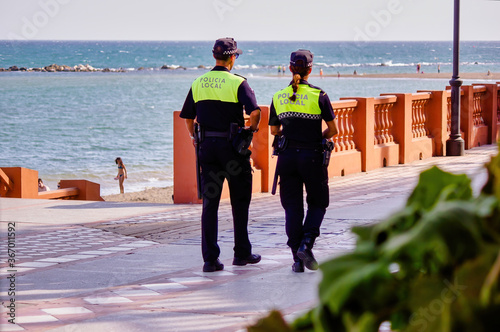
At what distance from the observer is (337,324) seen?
3.88ft

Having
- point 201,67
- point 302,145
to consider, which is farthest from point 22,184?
point 201,67

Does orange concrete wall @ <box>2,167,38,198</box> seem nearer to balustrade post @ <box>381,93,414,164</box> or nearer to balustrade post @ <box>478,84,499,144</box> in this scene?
balustrade post @ <box>381,93,414,164</box>

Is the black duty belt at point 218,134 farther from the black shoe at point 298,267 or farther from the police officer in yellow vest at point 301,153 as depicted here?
the black shoe at point 298,267

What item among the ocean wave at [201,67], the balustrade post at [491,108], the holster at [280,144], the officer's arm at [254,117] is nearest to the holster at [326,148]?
the holster at [280,144]

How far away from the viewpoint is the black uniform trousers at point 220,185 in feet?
24.2

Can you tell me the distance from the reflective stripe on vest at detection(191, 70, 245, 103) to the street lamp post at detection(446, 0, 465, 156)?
1095 cm

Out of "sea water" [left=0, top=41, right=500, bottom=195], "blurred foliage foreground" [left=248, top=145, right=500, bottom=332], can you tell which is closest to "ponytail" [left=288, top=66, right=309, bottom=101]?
"blurred foliage foreground" [left=248, top=145, right=500, bottom=332]

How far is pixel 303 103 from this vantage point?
7242 millimetres

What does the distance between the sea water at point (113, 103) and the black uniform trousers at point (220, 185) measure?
72.3 ft

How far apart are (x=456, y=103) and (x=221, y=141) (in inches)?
451

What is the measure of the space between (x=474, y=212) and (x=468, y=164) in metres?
15.6

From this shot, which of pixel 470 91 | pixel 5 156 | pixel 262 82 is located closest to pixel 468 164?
pixel 470 91

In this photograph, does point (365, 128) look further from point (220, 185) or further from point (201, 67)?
point (201, 67)

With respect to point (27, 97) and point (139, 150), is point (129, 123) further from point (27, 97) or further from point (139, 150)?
point (27, 97)
